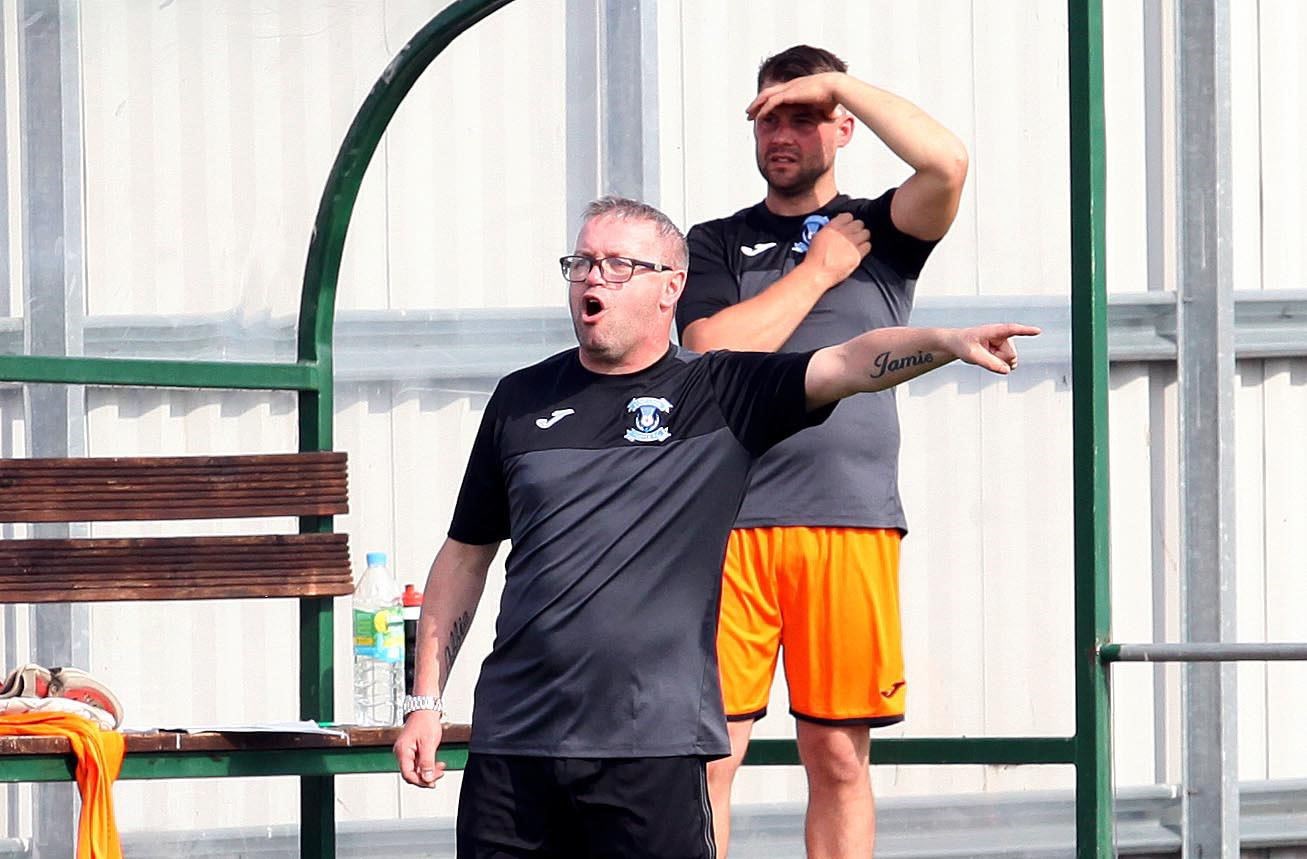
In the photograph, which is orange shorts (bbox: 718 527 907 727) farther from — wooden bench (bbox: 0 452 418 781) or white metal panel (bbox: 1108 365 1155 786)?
white metal panel (bbox: 1108 365 1155 786)

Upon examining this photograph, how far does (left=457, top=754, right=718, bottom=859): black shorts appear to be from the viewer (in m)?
3.47

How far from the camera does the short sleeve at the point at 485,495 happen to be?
147 inches

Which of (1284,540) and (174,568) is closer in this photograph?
(174,568)

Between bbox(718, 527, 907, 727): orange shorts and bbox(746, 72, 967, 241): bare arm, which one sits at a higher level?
bbox(746, 72, 967, 241): bare arm

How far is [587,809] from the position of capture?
347 centimetres

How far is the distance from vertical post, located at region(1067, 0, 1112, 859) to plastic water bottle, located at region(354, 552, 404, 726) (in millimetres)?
1654

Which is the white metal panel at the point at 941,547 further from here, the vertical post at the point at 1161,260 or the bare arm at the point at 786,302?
the bare arm at the point at 786,302

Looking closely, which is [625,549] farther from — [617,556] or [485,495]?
[485,495]

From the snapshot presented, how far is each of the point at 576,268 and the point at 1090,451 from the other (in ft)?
3.39

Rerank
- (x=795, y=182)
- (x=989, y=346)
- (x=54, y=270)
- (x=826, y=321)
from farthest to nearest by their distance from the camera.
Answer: (x=54, y=270), (x=795, y=182), (x=826, y=321), (x=989, y=346)

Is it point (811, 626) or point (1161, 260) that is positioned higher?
point (1161, 260)

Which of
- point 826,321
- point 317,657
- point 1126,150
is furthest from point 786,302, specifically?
point 1126,150

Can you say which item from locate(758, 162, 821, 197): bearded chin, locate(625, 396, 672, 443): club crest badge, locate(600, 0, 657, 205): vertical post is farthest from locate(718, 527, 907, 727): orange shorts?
locate(600, 0, 657, 205): vertical post

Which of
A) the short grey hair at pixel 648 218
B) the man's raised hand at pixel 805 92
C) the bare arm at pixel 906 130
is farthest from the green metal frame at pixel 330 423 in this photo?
the short grey hair at pixel 648 218
